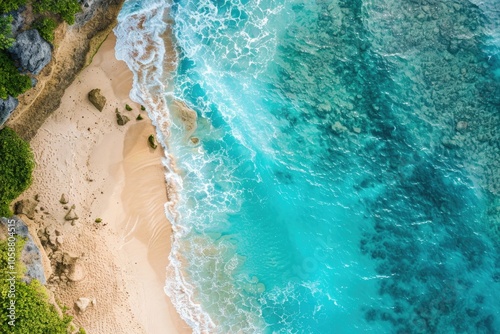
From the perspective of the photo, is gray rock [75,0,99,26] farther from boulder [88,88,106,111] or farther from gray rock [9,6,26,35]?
boulder [88,88,106,111]

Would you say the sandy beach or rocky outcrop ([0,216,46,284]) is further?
the sandy beach

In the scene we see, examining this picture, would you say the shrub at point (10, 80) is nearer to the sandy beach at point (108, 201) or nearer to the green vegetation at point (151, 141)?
the sandy beach at point (108, 201)

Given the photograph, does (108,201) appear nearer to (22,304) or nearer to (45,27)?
(22,304)

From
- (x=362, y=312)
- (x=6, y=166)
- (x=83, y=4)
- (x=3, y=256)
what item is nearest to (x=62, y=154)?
(x=6, y=166)

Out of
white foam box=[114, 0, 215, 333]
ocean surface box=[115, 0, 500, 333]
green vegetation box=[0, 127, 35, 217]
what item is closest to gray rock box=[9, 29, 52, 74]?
green vegetation box=[0, 127, 35, 217]

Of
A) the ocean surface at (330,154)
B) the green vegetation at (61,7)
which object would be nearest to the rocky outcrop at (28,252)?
the ocean surface at (330,154)

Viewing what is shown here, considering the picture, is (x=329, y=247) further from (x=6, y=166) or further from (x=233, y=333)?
(x=6, y=166)
